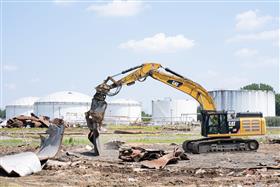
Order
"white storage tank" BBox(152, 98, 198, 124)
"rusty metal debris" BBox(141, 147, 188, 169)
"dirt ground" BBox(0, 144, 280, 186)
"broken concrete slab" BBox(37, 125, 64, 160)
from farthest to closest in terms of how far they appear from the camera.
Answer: "white storage tank" BBox(152, 98, 198, 124) → "broken concrete slab" BBox(37, 125, 64, 160) → "rusty metal debris" BBox(141, 147, 188, 169) → "dirt ground" BBox(0, 144, 280, 186)

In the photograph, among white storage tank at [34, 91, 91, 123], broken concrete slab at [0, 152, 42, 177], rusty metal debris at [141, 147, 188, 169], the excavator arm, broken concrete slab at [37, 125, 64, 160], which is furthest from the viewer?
white storage tank at [34, 91, 91, 123]

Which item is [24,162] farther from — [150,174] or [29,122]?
[29,122]

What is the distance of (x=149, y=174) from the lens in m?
17.2

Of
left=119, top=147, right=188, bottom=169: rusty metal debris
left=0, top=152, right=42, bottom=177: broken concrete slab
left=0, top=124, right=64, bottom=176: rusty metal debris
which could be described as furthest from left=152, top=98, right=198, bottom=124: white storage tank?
left=0, top=152, right=42, bottom=177: broken concrete slab

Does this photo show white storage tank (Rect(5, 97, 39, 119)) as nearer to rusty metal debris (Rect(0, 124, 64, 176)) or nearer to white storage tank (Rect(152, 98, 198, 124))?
white storage tank (Rect(152, 98, 198, 124))

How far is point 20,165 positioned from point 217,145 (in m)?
11.9

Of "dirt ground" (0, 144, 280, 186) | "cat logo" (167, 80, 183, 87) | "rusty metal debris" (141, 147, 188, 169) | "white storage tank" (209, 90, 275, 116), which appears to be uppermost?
"white storage tank" (209, 90, 275, 116)

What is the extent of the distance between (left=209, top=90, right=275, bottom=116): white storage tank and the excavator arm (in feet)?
166

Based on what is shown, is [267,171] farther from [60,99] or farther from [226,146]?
[60,99]

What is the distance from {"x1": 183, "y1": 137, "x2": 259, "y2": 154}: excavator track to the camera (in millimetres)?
25378

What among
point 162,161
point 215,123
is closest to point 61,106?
point 215,123

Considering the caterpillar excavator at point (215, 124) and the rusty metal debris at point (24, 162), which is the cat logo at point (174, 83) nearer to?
the caterpillar excavator at point (215, 124)

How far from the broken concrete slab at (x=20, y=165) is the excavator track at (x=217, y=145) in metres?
10.1

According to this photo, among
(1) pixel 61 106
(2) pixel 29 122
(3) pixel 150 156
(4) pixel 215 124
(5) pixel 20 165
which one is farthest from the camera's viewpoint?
(1) pixel 61 106
